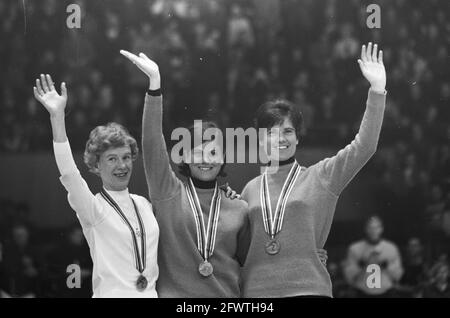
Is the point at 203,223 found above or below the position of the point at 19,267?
above

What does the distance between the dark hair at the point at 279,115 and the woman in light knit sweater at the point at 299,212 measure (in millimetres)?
39

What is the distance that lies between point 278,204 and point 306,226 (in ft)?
0.56

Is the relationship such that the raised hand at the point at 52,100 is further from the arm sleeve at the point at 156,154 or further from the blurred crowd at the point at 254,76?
the blurred crowd at the point at 254,76

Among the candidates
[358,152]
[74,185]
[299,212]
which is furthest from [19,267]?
[358,152]

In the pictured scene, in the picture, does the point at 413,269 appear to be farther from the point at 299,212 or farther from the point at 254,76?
the point at 254,76

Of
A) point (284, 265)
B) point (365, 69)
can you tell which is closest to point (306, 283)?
point (284, 265)

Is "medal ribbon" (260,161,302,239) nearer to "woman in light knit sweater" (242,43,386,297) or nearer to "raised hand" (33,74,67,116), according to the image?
"woman in light knit sweater" (242,43,386,297)

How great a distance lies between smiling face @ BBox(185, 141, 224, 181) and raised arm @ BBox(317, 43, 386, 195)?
0.50 metres

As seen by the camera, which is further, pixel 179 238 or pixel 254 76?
pixel 254 76

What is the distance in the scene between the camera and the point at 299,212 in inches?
136

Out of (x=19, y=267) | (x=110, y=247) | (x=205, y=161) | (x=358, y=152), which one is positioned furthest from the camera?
(x=19, y=267)

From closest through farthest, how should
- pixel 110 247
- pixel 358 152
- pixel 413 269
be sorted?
pixel 110 247, pixel 358 152, pixel 413 269

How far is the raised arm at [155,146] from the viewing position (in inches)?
130

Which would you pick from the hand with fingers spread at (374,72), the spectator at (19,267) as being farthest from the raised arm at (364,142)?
the spectator at (19,267)
